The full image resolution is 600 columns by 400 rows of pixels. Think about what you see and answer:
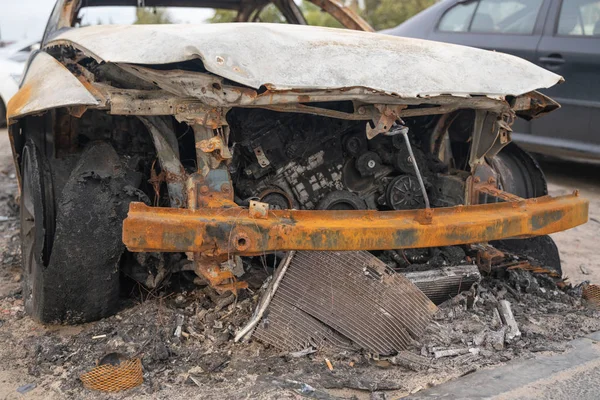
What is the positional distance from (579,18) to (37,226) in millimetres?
4566

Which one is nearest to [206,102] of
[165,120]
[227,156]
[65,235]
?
[227,156]

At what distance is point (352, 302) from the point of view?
286 cm

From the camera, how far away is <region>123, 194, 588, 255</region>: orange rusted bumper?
229 cm

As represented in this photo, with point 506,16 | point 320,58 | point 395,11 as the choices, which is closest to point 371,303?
point 320,58

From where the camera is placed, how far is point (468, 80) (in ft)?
8.68

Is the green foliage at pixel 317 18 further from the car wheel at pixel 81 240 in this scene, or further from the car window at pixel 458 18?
the car wheel at pixel 81 240

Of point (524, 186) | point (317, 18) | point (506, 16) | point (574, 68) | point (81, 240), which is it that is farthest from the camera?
point (317, 18)

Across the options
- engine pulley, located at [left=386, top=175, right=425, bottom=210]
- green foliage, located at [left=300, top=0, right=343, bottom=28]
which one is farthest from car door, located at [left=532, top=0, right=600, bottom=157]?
green foliage, located at [left=300, top=0, right=343, bottom=28]

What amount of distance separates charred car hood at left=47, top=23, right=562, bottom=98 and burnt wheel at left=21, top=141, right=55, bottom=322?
2.06ft

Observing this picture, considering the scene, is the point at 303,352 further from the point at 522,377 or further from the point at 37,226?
the point at 37,226

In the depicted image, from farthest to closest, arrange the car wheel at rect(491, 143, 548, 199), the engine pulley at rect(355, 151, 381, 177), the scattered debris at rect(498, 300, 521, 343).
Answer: the car wheel at rect(491, 143, 548, 199) → the engine pulley at rect(355, 151, 381, 177) → the scattered debris at rect(498, 300, 521, 343)

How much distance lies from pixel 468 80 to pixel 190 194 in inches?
50.4

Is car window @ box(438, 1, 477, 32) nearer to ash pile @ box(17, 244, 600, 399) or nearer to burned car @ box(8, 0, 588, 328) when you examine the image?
burned car @ box(8, 0, 588, 328)

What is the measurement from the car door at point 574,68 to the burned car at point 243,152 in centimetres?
201
